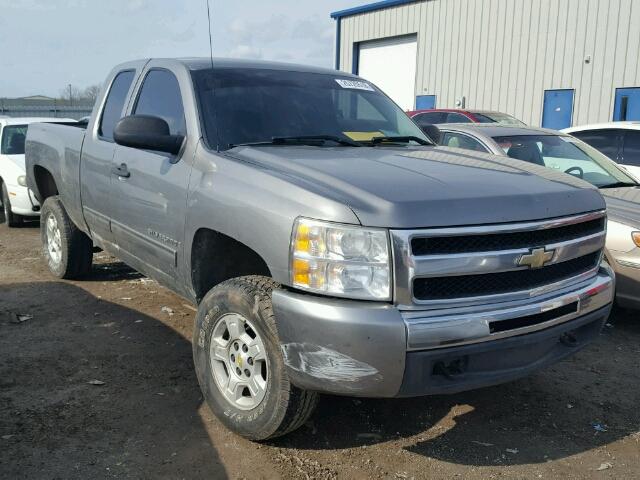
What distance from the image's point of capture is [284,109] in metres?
3.89

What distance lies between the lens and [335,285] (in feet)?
8.41

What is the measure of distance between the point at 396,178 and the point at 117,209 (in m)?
2.24

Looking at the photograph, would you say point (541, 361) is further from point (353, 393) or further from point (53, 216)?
point (53, 216)

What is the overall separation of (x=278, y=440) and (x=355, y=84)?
8.59 ft

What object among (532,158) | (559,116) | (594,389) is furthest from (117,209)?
(559,116)

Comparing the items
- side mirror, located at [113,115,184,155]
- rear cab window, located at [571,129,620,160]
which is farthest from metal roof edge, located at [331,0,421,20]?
side mirror, located at [113,115,184,155]

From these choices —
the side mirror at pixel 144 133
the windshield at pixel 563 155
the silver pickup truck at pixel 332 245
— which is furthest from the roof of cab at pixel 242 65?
the windshield at pixel 563 155

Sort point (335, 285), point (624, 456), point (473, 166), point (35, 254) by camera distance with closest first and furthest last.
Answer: point (335, 285)
point (624, 456)
point (473, 166)
point (35, 254)

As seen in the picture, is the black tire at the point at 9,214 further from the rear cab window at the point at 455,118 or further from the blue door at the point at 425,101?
the blue door at the point at 425,101

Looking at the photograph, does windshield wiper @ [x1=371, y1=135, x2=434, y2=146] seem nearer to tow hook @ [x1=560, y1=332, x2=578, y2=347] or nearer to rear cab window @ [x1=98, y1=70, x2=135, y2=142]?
tow hook @ [x1=560, y1=332, x2=578, y2=347]

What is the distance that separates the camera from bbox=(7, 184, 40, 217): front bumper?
8.53 meters

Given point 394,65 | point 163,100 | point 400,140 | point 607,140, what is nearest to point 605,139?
point 607,140

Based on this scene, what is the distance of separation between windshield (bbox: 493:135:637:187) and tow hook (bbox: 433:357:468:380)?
3870mm

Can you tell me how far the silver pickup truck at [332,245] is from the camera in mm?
2545
